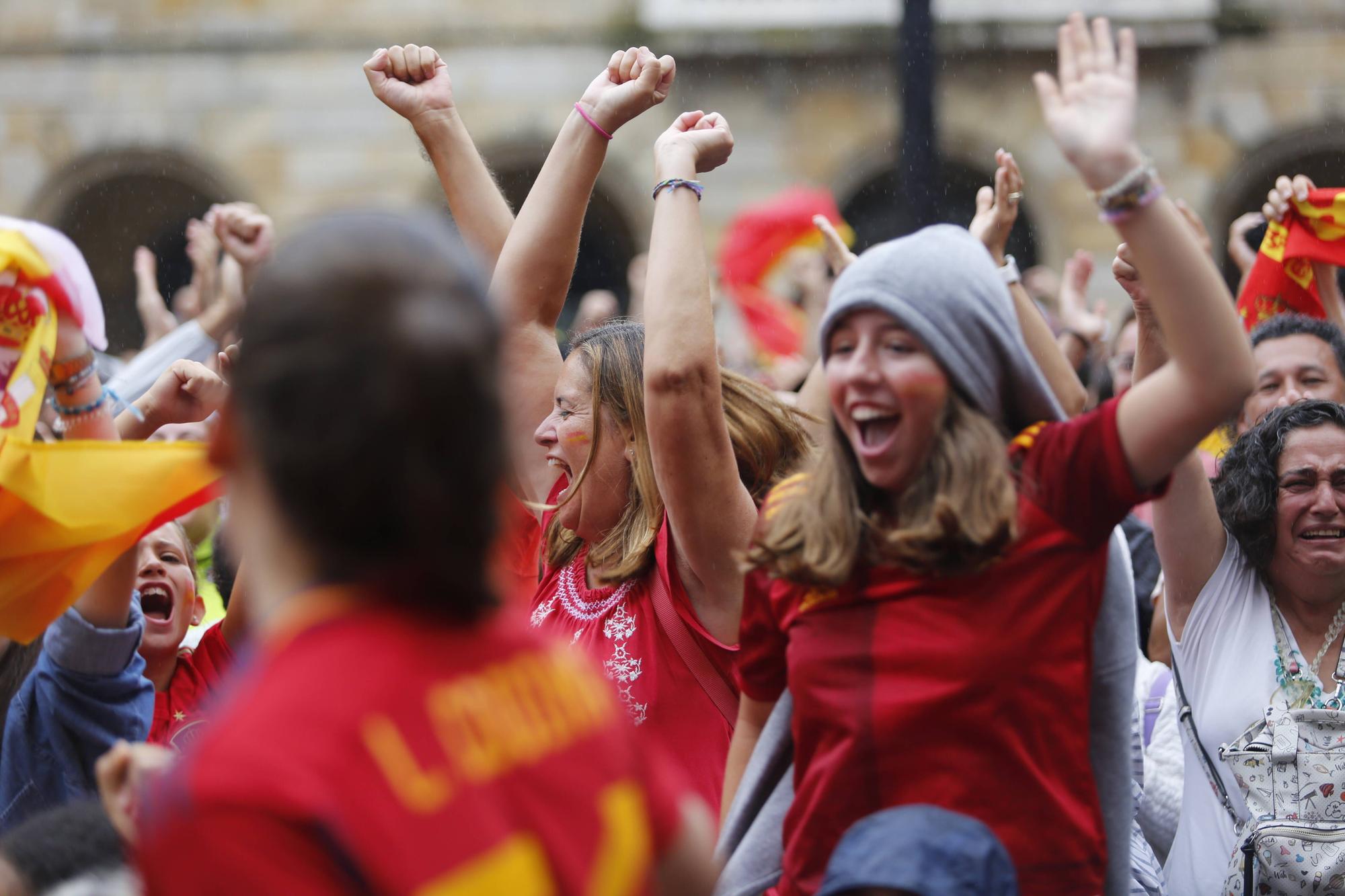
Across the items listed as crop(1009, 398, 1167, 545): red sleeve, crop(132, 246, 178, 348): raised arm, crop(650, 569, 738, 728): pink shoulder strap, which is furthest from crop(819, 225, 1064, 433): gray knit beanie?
crop(132, 246, 178, 348): raised arm

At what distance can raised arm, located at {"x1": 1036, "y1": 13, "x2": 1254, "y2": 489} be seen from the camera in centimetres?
190

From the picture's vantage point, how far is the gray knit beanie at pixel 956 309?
6.64ft

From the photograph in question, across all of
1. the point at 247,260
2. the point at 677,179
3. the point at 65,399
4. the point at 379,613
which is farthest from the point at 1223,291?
the point at 247,260

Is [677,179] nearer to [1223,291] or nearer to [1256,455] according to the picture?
[1223,291]

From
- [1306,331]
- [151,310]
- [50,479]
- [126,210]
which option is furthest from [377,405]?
[126,210]

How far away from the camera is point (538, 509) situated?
127 inches

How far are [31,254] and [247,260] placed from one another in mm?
1545

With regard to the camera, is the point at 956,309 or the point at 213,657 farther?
the point at 213,657

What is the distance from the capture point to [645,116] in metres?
14.1

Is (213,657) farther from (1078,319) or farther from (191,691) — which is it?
(1078,319)

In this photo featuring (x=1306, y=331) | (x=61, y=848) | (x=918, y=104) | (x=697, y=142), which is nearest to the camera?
(x=61, y=848)

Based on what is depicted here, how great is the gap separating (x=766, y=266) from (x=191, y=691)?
6.25 meters

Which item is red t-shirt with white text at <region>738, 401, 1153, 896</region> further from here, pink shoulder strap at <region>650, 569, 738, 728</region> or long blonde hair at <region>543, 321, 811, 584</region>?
long blonde hair at <region>543, 321, 811, 584</region>

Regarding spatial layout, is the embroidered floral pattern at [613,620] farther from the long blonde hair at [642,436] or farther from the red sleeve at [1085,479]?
the red sleeve at [1085,479]
